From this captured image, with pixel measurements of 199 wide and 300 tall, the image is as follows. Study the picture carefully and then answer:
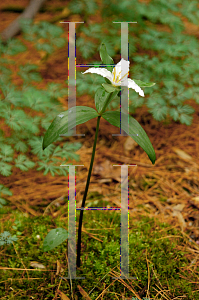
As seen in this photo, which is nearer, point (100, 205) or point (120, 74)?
point (120, 74)

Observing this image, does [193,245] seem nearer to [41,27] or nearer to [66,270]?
[66,270]

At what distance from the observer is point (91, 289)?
1.02 metres

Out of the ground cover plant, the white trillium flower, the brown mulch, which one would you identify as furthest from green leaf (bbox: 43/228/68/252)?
the white trillium flower

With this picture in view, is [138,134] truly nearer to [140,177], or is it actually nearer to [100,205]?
[100,205]

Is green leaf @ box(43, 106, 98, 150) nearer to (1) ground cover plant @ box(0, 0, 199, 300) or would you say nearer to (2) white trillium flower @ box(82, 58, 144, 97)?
(2) white trillium flower @ box(82, 58, 144, 97)

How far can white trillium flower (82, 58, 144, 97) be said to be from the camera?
27.6 inches

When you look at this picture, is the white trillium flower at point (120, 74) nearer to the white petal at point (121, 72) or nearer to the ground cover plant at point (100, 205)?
the white petal at point (121, 72)

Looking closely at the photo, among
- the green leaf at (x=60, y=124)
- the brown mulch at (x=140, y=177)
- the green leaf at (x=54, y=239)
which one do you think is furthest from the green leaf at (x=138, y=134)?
the brown mulch at (x=140, y=177)

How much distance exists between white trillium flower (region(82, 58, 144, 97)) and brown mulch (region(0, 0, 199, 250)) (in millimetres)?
913

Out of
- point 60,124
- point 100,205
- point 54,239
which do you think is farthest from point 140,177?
point 60,124

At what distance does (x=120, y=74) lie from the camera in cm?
71

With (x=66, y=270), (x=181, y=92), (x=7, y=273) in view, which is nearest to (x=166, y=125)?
(x=181, y=92)

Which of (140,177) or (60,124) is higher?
(60,124)

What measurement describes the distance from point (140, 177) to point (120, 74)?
3.46ft
